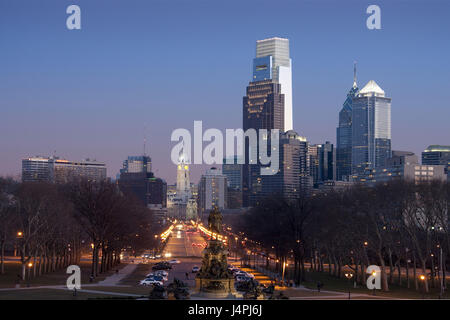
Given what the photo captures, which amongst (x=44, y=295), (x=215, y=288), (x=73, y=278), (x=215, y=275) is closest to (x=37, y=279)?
(x=73, y=278)

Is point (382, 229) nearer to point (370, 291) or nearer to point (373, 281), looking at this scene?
point (373, 281)

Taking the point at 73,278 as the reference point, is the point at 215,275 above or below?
above

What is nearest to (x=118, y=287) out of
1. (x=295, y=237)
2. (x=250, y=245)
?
(x=295, y=237)

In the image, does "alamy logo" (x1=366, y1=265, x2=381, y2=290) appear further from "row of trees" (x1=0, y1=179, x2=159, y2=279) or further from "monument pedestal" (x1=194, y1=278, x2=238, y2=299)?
"row of trees" (x1=0, y1=179, x2=159, y2=279)

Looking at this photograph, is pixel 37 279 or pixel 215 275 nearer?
pixel 215 275

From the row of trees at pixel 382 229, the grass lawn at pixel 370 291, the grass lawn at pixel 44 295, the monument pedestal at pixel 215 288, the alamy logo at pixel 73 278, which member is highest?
the row of trees at pixel 382 229

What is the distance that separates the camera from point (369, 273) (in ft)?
290

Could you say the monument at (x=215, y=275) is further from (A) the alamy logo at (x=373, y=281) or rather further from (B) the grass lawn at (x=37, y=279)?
(A) the alamy logo at (x=373, y=281)

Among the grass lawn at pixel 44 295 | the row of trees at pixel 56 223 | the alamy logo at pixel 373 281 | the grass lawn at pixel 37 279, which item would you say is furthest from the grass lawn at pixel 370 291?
the grass lawn at pixel 44 295

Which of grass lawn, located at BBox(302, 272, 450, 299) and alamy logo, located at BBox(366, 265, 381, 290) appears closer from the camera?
grass lawn, located at BBox(302, 272, 450, 299)

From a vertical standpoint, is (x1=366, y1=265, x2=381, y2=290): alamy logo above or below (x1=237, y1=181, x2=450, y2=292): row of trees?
below

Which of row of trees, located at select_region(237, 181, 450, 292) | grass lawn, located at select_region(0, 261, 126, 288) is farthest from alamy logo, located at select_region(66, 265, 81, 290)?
row of trees, located at select_region(237, 181, 450, 292)
